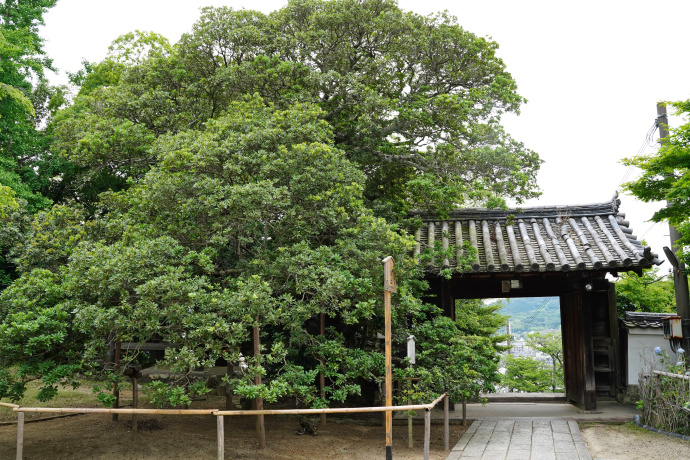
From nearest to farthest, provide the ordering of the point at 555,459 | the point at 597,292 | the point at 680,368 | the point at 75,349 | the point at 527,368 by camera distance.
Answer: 1. the point at 555,459
2. the point at 75,349
3. the point at 680,368
4. the point at 597,292
5. the point at 527,368

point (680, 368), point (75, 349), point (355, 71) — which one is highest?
point (355, 71)

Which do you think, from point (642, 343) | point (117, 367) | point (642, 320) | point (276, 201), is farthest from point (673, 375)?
point (117, 367)

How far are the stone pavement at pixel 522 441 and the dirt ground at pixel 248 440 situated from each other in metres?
0.33

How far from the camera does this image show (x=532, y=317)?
61750 millimetres

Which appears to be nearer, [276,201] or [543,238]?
[276,201]

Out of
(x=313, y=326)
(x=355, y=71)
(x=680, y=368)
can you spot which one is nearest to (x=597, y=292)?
(x=680, y=368)

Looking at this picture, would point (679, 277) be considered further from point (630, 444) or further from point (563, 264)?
point (630, 444)

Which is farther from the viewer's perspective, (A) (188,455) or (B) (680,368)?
(B) (680,368)

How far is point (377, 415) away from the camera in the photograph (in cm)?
1155

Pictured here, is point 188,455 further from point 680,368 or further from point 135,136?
point 680,368

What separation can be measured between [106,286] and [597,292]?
34.6 ft

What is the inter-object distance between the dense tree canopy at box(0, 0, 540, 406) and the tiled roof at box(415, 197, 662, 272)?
114 cm

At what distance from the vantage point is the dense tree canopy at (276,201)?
24.5 feet

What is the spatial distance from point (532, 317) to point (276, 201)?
193ft
